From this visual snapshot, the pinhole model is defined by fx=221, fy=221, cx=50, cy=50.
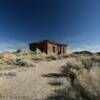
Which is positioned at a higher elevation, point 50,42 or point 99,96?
point 50,42

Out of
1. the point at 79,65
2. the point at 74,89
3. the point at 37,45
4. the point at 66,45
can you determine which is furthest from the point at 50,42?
the point at 74,89

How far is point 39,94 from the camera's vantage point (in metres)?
8.55

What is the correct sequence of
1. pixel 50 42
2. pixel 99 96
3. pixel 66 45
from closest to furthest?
pixel 99 96 < pixel 50 42 < pixel 66 45

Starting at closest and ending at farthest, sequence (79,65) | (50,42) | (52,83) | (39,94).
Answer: (39,94) → (52,83) → (79,65) → (50,42)

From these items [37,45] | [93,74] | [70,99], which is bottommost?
[70,99]

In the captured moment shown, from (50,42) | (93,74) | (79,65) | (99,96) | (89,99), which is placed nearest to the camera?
(99,96)

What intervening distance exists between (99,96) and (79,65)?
7654 mm

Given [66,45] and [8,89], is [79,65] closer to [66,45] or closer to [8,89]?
[8,89]

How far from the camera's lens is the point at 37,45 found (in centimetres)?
4944

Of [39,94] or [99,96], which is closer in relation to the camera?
[99,96]

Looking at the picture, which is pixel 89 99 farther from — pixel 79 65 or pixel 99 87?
pixel 79 65

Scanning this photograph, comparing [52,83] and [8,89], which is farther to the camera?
[52,83]

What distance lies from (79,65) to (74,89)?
653 cm

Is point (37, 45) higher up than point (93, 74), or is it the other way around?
point (37, 45)
